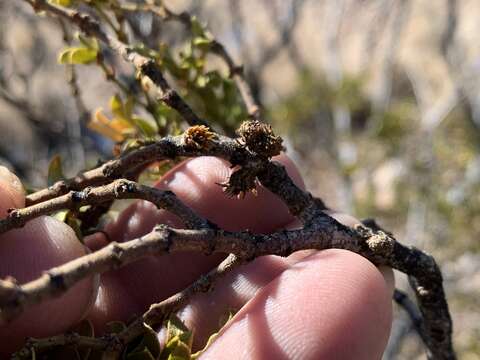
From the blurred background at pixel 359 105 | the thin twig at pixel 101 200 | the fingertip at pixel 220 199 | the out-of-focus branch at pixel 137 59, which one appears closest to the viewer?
the thin twig at pixel 101 200

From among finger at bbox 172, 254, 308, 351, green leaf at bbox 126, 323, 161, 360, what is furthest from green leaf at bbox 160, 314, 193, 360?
finger at bbox 172, 254, 308, 351

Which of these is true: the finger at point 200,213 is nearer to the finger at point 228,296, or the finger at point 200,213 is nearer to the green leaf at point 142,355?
the finger at point 228,296

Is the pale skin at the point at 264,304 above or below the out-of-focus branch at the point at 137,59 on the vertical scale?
below

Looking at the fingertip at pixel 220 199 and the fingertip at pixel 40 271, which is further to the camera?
the fingertip at pixel 220 199

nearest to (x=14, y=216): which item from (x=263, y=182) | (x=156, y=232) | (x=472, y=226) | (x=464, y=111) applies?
(x=156, y=232)

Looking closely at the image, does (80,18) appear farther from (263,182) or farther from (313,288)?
(313,288)

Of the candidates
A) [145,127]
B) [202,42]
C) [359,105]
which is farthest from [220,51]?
[359,105]

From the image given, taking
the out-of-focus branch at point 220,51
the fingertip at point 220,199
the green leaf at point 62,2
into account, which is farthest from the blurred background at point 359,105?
the green leaf at point 62,2
